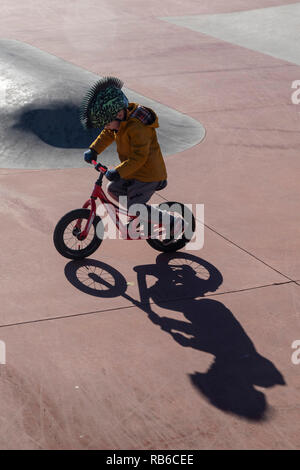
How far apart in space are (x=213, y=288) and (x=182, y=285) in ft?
0.97

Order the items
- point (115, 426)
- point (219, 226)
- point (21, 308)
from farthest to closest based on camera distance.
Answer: point (219, 226)
point (21, 308)
point (115, 426)

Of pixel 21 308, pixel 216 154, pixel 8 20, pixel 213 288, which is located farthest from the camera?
pixel 8 20

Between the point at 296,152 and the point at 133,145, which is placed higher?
the point at 133,145

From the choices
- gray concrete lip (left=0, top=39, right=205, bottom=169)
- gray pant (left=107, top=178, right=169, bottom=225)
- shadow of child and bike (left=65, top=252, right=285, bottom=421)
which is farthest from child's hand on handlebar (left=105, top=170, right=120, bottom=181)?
gray concrete lip (left=0, top=39, right=205, bottom=169)

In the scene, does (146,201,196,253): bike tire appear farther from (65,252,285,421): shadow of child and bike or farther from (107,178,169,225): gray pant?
(107,178,169,225): gray pant

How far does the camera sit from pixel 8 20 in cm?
2058

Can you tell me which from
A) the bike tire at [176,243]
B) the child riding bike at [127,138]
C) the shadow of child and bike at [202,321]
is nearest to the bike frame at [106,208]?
the child riding bike at [127,138]

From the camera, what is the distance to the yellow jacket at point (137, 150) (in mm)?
6117

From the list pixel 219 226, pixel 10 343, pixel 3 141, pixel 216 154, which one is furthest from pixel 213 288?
pixel 3 141

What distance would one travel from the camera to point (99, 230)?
21.4ft

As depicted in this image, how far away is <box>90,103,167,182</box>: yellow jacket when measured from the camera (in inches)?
241

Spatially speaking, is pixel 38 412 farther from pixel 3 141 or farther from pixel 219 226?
pixel 3 141

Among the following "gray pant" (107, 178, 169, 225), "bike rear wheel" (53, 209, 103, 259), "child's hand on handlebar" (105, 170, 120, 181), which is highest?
"child's hand on handlebar" (105, 170, 120, 181)

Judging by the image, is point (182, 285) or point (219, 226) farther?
point (219, 226)
